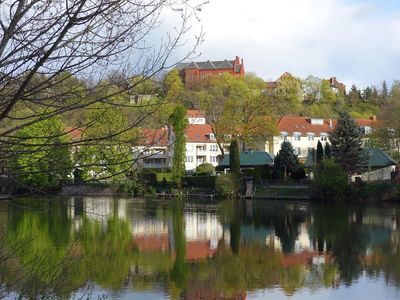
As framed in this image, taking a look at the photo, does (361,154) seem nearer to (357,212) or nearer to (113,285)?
(357,212)

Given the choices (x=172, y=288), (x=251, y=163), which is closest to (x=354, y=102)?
(x=251, y=163)

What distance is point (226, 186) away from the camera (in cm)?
4988

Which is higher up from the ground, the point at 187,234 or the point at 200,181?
the point at 200,181

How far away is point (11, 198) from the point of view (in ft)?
16.6

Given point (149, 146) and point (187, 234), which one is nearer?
point (149, 146)

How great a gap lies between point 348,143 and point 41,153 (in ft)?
143

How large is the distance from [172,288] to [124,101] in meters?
12.9

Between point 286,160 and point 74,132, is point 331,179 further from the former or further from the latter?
point 74,132

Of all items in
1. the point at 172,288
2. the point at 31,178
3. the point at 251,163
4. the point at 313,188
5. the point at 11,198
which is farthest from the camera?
the point at 251,163

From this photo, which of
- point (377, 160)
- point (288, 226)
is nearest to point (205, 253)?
point (288, 226)

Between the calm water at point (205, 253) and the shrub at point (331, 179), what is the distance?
718cm

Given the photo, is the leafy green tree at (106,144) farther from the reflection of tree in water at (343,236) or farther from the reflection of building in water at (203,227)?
the reflection of building in water at (203,227)

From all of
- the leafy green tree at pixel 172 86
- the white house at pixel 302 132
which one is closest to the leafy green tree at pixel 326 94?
the white house at pixel 302 132

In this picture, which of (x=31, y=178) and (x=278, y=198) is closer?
(x=31, y=178)
